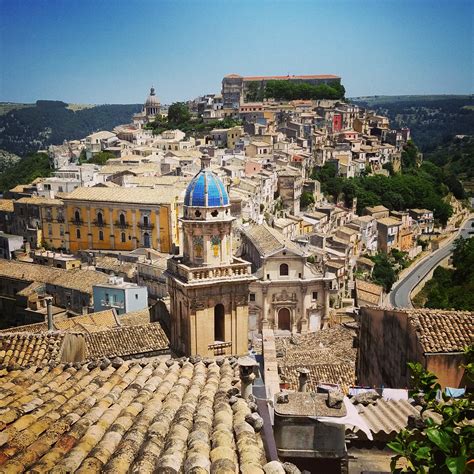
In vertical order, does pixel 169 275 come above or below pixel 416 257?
above

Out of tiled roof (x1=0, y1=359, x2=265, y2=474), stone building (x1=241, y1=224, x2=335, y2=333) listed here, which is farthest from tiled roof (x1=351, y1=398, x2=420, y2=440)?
stone building (x1=241, y1=224, x2=335, y2=333)

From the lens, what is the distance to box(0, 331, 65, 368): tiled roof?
425 inches

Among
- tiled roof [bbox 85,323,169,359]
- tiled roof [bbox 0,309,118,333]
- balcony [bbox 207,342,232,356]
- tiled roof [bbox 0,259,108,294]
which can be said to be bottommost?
tiled roof [bbox 0,259,108,294]

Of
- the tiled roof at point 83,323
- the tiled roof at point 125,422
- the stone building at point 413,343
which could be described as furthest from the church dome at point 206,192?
the tiled roof at point 125,422

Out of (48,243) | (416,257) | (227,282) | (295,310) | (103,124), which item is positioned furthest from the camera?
(103,124)

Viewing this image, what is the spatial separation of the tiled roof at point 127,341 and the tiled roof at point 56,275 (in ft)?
41.3

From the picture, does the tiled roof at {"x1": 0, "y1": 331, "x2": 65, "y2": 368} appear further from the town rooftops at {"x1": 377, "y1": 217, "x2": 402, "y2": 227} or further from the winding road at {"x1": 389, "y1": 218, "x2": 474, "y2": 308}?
the town rooftops at {"x1": 377, "y1": 217, "x2": 402, "y2": 227}

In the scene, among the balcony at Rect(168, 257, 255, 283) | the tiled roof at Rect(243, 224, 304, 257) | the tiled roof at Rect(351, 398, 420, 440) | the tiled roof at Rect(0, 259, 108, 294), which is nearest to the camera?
the tiled roof at Rect(351, 398, 420, 440)

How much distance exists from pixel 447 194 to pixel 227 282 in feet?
250

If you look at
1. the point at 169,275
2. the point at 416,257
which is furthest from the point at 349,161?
the point at 169,275

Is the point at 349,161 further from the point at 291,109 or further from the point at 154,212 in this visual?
the point at 154,212

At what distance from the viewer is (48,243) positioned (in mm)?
44125

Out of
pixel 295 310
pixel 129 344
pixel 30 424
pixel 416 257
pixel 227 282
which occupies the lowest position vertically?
pixel 416 257

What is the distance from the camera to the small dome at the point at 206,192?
58.5ft
